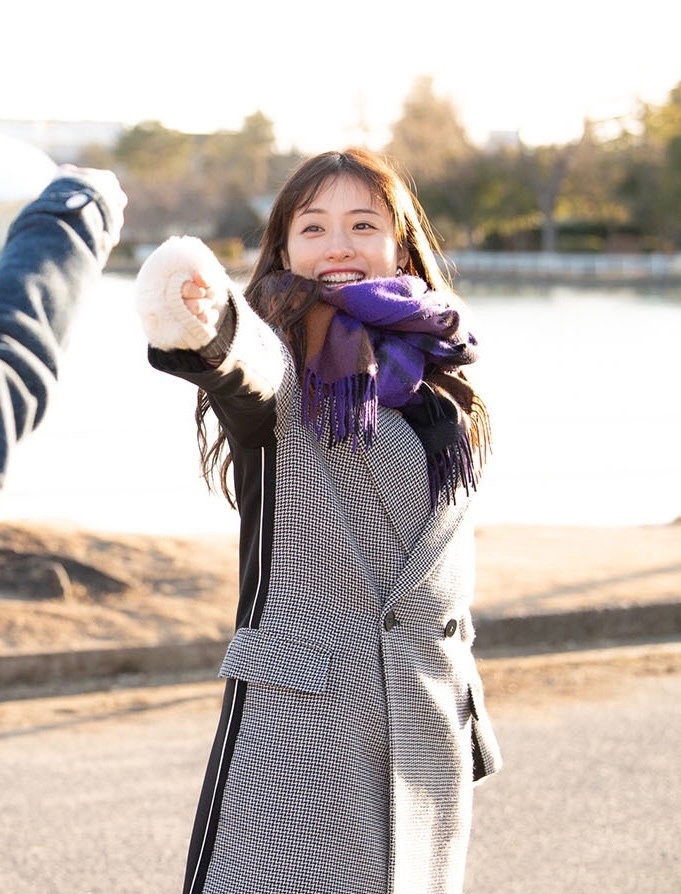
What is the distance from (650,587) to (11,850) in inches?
125

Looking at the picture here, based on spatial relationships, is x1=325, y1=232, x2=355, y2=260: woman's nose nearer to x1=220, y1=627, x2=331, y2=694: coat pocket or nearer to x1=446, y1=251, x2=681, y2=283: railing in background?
x1=220, y1=627, x2=331, y2=694: coat pocket

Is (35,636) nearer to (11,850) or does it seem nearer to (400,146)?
(11,850)

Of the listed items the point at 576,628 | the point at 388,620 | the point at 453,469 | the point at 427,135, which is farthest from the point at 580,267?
the point at 388,620

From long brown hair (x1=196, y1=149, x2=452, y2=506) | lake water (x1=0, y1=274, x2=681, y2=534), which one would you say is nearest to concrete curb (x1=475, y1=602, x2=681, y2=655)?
lake water (x1=0, y1=274, x2=681, y2=534)

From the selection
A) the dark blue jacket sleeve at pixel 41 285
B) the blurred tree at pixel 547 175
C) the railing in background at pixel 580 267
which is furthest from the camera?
the blurred tree at pixel 547 175

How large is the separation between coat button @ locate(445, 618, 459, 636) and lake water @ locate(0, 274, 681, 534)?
0.42 m

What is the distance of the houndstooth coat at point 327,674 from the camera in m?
2.06

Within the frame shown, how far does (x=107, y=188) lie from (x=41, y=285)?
26 centimetres

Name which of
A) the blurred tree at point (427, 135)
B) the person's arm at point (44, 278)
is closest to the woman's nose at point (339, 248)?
the person's arm at point (44, 278)

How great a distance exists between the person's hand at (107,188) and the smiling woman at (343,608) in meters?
0.35

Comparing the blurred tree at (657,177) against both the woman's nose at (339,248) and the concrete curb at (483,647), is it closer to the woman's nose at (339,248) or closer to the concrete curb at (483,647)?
the concrete curb at (483,647)

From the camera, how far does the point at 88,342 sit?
31.8 metres

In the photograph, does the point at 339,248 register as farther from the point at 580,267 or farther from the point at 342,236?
the point at 580,267

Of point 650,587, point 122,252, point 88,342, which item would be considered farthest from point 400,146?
point 650,587
